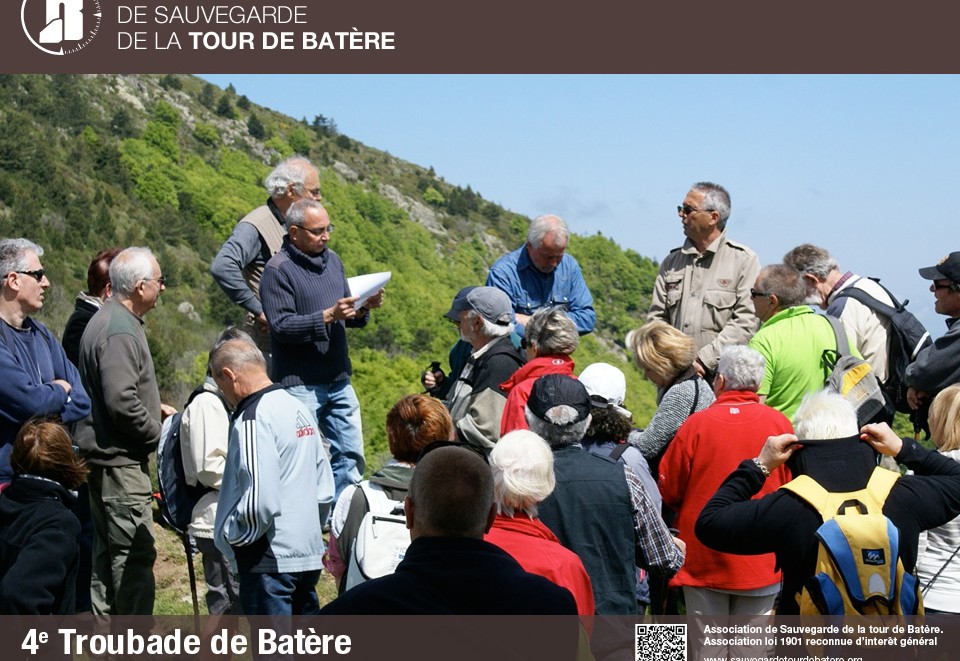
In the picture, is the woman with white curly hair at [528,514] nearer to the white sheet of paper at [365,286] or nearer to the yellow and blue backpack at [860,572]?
the yellow and blue backpack at [860,572]

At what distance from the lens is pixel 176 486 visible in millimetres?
6055

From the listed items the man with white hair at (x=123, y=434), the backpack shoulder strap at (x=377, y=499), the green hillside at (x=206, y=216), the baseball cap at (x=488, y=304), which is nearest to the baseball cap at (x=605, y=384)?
the baseball cap at (x=488, y=304)

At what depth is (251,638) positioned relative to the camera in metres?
5.23

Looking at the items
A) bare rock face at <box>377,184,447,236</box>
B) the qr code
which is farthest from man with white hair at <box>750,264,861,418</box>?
bare rock face at <box>377,184,447,236</box>

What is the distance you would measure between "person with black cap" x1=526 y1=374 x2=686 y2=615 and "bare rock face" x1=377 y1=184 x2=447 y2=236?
59262mm

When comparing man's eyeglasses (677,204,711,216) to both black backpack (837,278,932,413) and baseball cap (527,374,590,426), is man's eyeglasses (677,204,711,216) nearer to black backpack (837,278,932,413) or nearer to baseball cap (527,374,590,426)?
black backpack (837,278,932,413)

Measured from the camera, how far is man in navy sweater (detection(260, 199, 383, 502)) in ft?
21.7

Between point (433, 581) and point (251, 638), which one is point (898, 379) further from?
point (433, 581)

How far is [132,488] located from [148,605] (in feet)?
2.33

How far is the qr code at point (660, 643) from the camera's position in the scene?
490cm

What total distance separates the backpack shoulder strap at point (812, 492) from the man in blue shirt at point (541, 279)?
10.2 ft

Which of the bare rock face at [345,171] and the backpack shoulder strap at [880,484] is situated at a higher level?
the bare rock face at [345,171]

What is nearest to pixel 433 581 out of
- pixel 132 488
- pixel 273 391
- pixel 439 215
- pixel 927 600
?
pixel 273 391

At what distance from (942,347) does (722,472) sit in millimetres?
1767
